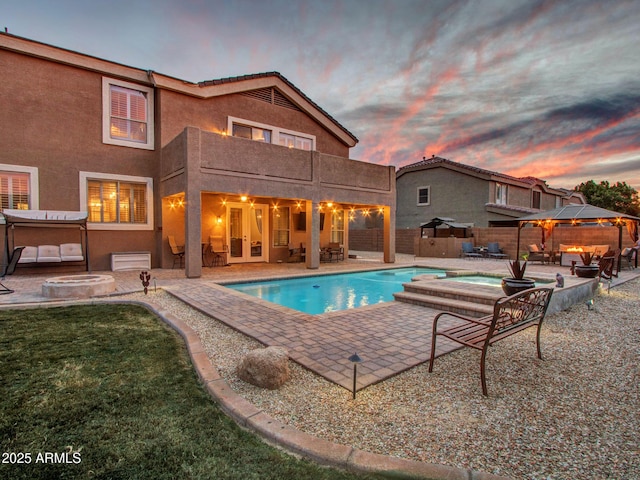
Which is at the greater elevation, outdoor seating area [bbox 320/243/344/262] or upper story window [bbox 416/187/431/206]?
upper story window [bbox 416/187/431/206]

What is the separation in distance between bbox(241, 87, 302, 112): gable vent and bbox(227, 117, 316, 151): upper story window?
1.19 metres

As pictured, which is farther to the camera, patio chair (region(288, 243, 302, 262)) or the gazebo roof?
patio chair (region(288, 243, 302, 262))

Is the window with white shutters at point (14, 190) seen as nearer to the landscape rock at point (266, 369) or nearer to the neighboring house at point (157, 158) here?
the neighboring house at point (157, 158)

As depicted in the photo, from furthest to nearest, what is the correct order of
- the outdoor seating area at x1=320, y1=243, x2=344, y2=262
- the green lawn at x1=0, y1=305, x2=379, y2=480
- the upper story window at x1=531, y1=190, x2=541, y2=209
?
the upper story window at x1=531, y1=190, x2=541, y2=209 → the outdoor seating area at x1=320, y1=243, x2=344, y2=262 → the green lawn at x1=0, y1=305, x2=379, y2=480

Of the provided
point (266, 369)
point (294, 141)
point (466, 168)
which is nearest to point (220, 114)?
point (294, 141)

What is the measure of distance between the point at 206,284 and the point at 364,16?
1132 centimetres

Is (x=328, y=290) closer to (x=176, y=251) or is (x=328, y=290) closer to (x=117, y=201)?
(x=176, y=251)

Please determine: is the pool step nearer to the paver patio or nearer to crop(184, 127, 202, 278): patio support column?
the paver patio

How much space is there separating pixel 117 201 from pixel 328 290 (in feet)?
29.0

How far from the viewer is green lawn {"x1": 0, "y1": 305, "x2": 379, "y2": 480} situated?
212cm

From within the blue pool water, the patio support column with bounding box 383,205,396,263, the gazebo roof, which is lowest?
the blue pool water

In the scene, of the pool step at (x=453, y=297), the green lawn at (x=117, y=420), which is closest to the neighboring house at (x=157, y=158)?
the pool step at (x=453, y=297)

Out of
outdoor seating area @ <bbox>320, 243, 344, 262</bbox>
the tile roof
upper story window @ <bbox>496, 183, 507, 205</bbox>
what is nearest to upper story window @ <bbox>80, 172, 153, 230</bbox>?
outdoor seating area @ <bbox>320, 243, 344, 262</bbox>

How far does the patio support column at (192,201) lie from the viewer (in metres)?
10.5
